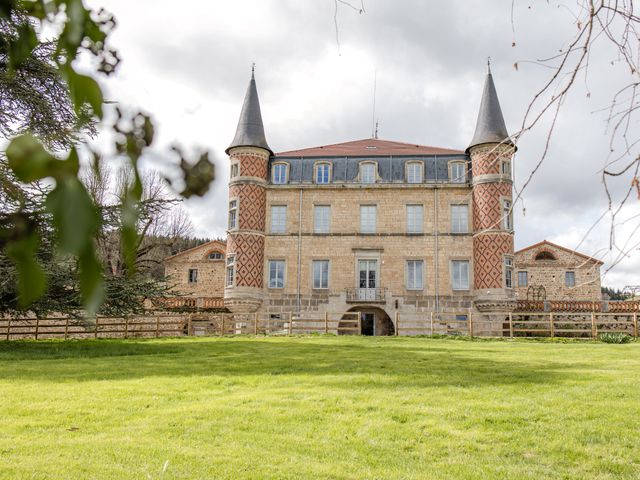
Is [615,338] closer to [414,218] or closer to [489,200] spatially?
[489,200]

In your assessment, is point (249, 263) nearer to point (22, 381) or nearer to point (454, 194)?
point (454, 194)

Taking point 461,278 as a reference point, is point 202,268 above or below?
above

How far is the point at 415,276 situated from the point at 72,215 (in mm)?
29987

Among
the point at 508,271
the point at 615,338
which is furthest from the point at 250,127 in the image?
the point at 615,338

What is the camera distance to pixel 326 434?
6.67 metres

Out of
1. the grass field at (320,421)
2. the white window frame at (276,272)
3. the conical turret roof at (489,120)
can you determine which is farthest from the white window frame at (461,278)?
the grass field at (320,421)

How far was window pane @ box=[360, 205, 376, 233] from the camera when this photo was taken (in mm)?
30938

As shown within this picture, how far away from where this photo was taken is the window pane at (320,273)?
30578 mm

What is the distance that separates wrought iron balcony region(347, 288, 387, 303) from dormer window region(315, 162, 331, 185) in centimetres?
602

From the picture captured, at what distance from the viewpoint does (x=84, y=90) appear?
0.86m

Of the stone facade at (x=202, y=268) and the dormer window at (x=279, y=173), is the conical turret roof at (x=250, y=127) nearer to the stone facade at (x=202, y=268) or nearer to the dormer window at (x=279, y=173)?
the dormer window at (x=279, y=173)

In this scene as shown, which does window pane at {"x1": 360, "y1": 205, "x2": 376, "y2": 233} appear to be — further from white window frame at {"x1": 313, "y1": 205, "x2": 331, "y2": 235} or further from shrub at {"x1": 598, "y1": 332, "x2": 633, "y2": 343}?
shrub at {"x1": 598, "y1": 332, "x2": 633, "y2": 343}

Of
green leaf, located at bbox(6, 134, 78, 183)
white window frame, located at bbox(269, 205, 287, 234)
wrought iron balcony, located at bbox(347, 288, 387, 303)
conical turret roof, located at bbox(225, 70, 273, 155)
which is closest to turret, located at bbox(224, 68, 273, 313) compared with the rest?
conical turret roof, located at bbox(225, 70, 273, 155)

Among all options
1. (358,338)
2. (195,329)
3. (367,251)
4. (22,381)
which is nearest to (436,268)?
(367,251)
